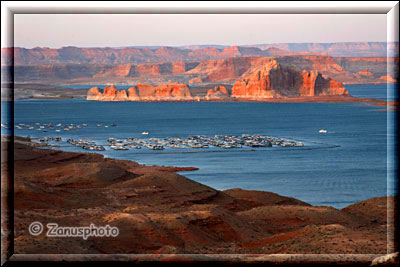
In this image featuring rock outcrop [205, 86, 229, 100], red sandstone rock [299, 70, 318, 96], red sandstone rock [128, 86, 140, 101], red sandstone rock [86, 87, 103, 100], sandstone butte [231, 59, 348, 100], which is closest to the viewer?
red sandstone rock [299, 70, 318, 96]

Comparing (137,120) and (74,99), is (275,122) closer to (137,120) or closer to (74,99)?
(137,120)

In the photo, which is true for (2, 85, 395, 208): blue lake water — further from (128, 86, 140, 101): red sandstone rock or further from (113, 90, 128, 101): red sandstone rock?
(128, 86, 140, 101): red sandstone rock

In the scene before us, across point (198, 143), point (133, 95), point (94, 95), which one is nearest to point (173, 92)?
point (133, 95)

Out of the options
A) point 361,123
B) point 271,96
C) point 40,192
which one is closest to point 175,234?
point 40,192

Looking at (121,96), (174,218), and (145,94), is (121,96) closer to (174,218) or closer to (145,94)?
(145,94)

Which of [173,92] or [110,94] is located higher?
[173,92]

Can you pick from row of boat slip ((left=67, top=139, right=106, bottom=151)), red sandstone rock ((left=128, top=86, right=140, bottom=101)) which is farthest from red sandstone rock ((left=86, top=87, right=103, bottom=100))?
row of boat slip ((left=67, top=139, right=106, bottom=151))

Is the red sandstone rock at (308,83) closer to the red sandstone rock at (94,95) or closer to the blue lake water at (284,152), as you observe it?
the blue lake water at (284,152)
